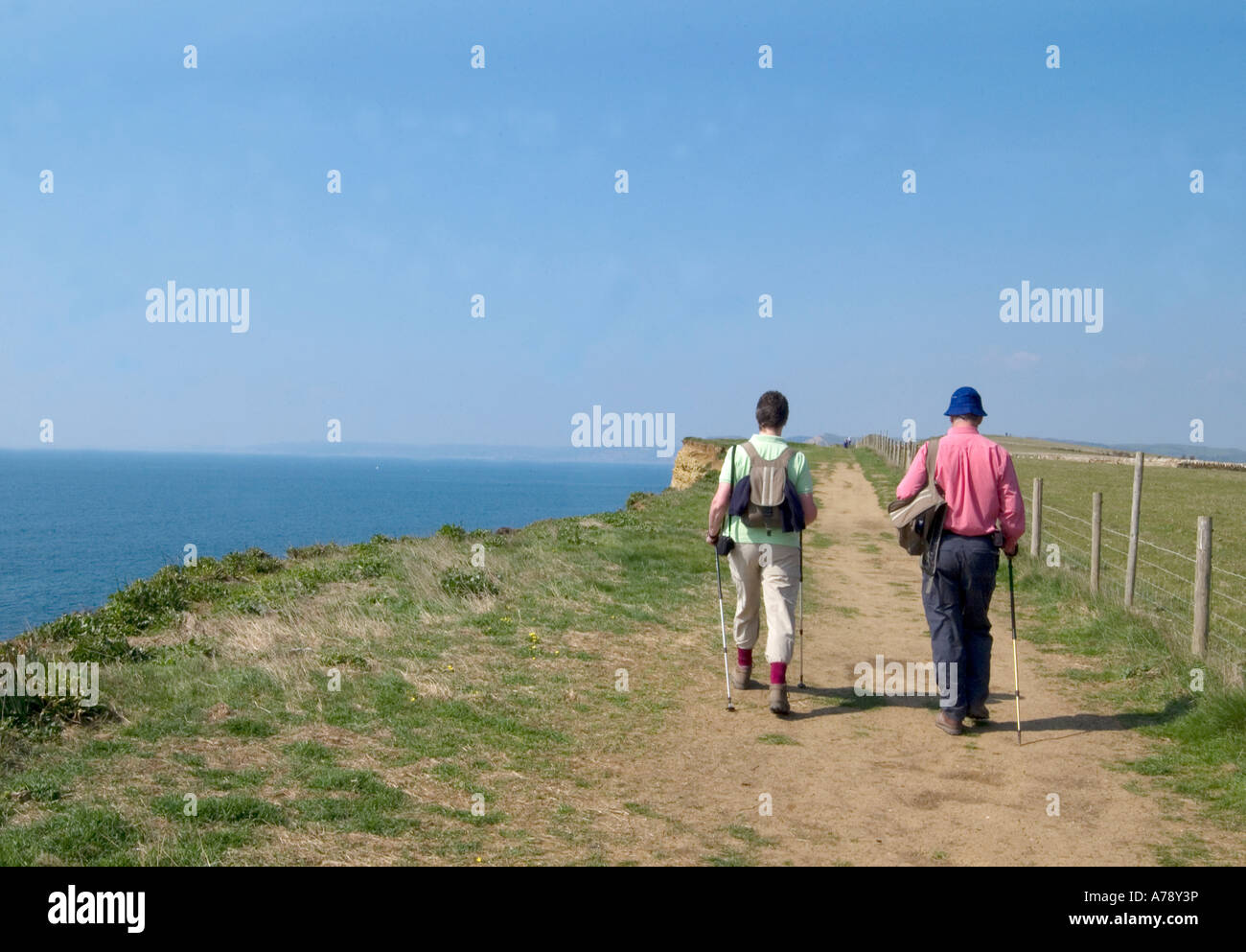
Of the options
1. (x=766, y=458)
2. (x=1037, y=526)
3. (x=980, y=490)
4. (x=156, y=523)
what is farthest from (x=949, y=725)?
(x=156, y=523)

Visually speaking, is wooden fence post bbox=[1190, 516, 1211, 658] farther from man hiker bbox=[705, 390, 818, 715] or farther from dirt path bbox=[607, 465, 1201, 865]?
man hiker bbox=[705, 390, 818, 715]

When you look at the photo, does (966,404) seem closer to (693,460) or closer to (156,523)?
(693,460)

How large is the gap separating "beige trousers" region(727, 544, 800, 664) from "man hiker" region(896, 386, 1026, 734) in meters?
1.03

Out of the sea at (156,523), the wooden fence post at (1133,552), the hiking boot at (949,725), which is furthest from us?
the sea at (156,523)

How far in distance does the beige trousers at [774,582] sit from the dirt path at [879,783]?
62cm

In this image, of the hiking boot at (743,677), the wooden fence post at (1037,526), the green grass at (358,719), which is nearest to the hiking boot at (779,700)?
the hiking boot at (743,677)

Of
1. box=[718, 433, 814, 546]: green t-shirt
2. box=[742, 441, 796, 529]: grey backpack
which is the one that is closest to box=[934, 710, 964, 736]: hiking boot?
box=[718, 433, 814, 546]: green t-shirt

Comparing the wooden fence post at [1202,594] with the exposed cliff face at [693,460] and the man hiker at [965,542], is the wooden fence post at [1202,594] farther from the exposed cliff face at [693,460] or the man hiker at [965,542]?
the exposed cliff face at [693,460]

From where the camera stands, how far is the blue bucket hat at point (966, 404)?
7434 millimetres

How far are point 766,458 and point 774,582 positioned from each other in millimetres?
984

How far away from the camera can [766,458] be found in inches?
303

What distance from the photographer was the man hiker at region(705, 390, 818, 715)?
25.1ft

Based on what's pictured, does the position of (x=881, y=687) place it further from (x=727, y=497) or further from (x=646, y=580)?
(x=646, y=580)
